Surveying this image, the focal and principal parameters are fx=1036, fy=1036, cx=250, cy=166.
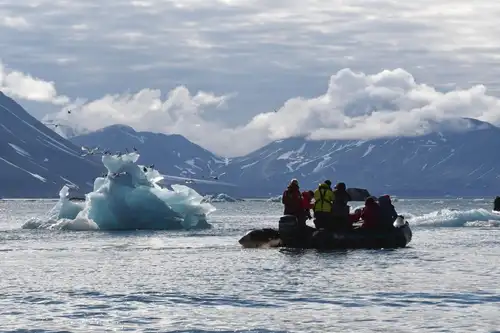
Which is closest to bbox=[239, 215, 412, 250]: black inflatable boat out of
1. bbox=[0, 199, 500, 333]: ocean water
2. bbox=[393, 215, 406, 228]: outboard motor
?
bbox=[0, 199, 500, 333]: ocean water

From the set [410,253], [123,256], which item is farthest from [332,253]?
[123,256]

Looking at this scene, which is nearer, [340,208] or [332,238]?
[340,208]

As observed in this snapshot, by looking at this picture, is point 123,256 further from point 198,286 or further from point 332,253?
point 198,286

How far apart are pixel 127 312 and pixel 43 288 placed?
609cm

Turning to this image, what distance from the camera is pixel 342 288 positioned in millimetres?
28953

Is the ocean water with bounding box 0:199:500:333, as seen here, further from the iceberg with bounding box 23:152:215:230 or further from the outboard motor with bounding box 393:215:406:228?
the iceberg with bounding box 23:152:215:230

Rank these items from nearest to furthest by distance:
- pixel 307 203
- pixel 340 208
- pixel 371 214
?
pixel 340 208 < pixel 371 214 < pixel 307 203

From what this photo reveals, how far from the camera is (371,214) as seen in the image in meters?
42.2

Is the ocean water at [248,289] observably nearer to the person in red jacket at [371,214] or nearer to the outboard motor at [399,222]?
the outboard motor at [399,222]

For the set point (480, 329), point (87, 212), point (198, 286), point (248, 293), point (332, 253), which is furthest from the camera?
point (87, 212)

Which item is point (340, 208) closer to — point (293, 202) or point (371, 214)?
point (371, 214)

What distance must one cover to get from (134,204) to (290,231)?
26.1 metres

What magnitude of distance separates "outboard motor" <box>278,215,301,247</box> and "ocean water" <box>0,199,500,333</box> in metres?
0.58

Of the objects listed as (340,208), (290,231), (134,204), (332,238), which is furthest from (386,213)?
(134,204)
